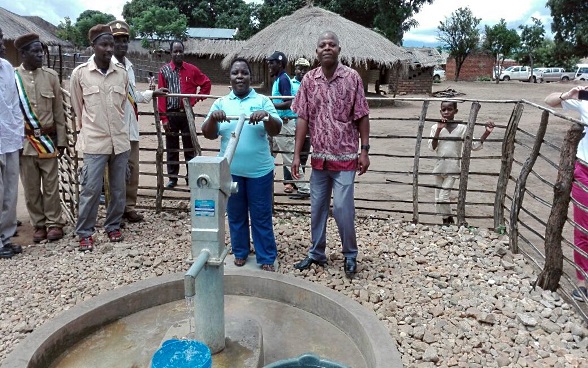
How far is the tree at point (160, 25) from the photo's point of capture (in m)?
30.2

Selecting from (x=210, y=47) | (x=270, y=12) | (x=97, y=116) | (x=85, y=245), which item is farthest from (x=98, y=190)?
(x=270, y=12)

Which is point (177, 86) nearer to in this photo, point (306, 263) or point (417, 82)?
point (306, 263)

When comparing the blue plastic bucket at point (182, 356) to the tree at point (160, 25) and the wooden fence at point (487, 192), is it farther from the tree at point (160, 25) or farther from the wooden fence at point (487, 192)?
the tree at point (160, 25)

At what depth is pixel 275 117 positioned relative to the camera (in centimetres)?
319

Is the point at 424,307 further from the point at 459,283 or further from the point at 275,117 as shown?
the point at 275,117

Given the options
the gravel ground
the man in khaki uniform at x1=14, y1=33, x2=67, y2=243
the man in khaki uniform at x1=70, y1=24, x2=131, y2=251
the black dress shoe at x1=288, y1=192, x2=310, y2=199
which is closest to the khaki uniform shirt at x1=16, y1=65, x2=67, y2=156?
the man in khaki uniform at x1=14, y1=33, x2=67, y2=243

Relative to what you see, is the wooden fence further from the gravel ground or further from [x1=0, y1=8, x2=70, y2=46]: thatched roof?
[x1=0, y1=8, x2=70, y2=46]: thatched roof

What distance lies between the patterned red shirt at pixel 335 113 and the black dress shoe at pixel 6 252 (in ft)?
8.05

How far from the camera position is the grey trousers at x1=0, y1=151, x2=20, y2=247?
3859 mm

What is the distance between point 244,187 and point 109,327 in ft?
3.93

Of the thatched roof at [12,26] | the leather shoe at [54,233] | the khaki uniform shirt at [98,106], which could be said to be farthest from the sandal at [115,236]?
the thatched roof at [12,26]

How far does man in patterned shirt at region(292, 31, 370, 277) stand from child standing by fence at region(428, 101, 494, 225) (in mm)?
1472

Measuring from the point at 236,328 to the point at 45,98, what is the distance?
8.48 ft

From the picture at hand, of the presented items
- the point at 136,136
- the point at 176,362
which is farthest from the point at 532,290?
the point at 136,136
